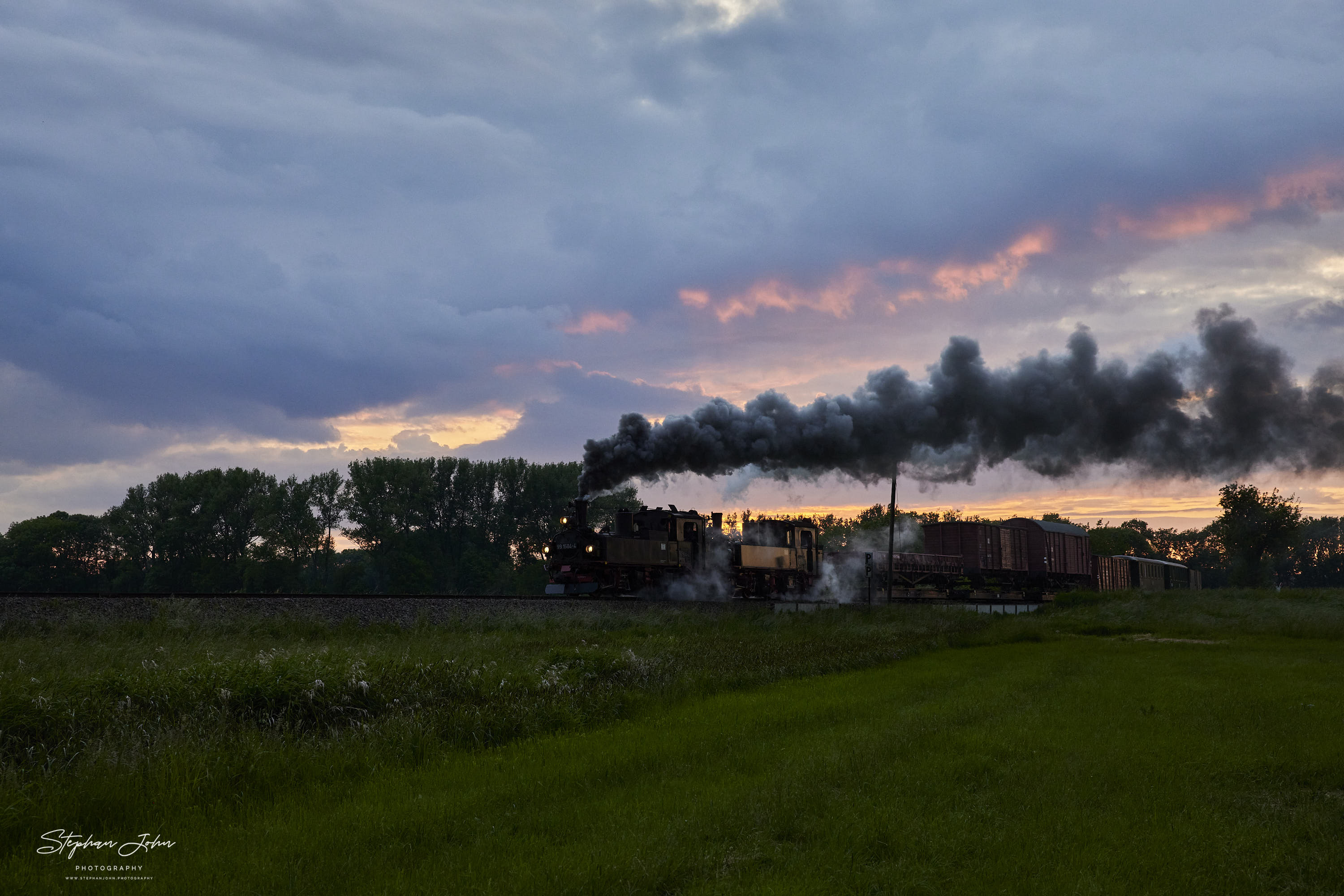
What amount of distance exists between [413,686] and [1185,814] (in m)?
10.4

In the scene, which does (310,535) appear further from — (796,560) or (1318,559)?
(1318,559)

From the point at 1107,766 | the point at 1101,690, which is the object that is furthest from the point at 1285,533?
the point at 1107,766

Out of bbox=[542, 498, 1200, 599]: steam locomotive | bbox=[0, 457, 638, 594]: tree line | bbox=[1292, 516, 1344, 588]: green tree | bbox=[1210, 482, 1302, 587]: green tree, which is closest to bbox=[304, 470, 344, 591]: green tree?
bbox=[0, 457, 638, 594]: tree line

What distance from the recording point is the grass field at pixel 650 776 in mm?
6457

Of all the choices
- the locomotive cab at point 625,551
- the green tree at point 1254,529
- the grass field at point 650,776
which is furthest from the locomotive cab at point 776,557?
the green tree at point 1254,529

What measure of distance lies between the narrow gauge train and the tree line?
112ft

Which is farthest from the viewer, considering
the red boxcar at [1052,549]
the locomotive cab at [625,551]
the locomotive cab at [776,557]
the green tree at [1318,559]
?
the green tree at [1318,559]

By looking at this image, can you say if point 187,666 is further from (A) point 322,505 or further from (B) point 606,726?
(A) point 322,505

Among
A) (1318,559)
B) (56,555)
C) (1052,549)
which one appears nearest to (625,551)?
(1052,549)

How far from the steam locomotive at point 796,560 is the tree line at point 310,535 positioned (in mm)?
33247
